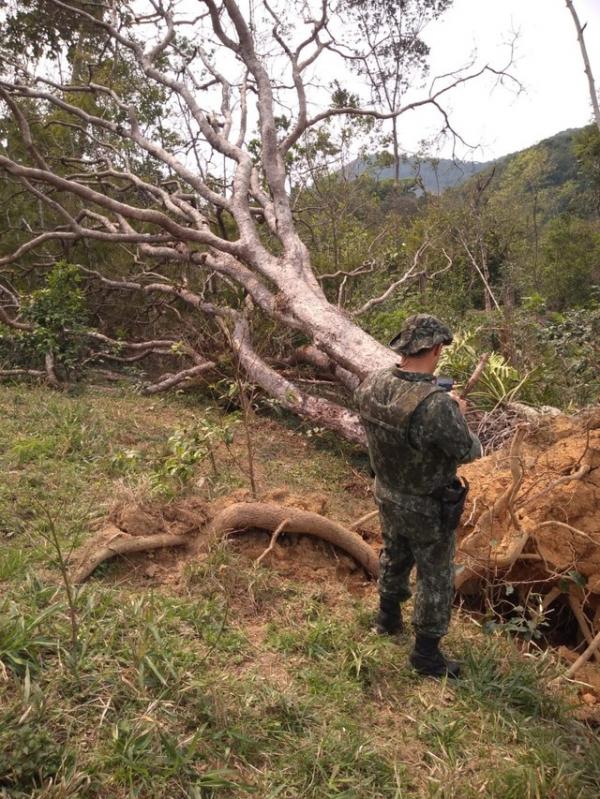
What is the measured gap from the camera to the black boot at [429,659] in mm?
2797

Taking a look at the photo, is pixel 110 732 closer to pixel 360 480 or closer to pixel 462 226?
pixel 360 480

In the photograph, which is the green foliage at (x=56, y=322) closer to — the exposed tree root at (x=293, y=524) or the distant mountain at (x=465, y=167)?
the exposed tree root at (x=293, y=524)

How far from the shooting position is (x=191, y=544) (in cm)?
360

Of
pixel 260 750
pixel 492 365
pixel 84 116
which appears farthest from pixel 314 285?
pixel 260 750

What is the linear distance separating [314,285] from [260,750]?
5188mm

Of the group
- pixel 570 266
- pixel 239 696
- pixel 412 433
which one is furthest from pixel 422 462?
pixel 570 266

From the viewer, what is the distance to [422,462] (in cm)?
275

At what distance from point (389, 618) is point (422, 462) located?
92 centimetres

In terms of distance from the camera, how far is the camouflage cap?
2.74m

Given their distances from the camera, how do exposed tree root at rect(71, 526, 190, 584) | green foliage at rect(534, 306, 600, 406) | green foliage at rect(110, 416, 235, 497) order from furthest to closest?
green foliage at rect(534, 306, 600, 406)
green foliage at rect(110, 416, 235, 497)
exposed tree root at rect(71, 526, 190, 584)

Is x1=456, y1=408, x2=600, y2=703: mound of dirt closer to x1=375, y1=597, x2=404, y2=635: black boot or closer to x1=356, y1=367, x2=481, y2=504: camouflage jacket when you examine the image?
x1=375, y1=597, x2=404, y2=635: black boot

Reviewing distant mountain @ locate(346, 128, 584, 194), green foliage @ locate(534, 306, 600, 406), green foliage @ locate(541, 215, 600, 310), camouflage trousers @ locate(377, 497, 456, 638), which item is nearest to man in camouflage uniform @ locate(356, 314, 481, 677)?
camouflage trousers @ locate(377, 497, 456, 638)

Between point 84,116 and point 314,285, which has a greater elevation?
point 84,116

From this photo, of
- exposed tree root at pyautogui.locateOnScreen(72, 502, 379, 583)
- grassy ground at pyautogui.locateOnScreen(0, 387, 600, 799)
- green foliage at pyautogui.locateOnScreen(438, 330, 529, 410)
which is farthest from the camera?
green foliage at pyautogui.locateOnScreen(438, 330, 529, 410)
